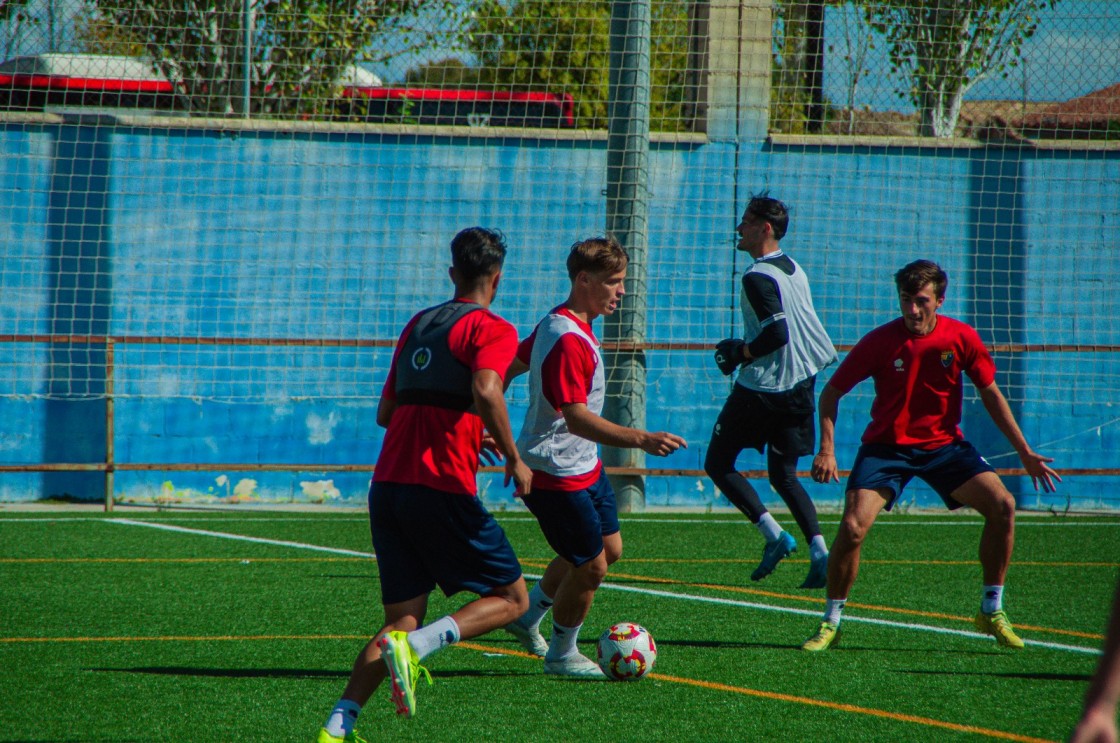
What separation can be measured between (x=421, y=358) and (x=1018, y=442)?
3.12 meters

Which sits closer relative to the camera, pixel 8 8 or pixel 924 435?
pixel 924 435

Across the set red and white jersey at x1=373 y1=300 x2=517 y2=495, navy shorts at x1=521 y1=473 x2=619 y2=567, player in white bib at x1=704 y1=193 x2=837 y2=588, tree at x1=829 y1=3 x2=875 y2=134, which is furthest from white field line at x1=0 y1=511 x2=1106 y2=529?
red and white jersey at x1=373 y1=300 x2=517 y2=495

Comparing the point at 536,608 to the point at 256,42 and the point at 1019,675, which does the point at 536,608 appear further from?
the point at 256,42

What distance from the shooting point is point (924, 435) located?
5918 mm

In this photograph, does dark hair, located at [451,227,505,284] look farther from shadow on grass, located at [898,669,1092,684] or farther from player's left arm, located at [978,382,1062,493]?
player's left arm, located at [978,382,1062,493]

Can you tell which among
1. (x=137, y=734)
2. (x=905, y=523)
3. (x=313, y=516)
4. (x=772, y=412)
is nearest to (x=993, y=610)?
(x=772, y=412)

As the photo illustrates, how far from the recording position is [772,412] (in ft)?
25.1

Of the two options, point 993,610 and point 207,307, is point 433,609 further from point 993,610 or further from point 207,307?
point 207,307

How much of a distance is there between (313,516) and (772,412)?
17.8 feet

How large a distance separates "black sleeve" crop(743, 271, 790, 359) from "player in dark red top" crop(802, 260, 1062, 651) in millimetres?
1278

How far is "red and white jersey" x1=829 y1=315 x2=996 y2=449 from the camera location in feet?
19.4

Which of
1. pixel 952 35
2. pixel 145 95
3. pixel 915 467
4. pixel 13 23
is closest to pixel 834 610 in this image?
pixel 915 467

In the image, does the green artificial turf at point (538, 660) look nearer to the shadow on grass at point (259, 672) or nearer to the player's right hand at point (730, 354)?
the shadow on grass at point (259, 672)

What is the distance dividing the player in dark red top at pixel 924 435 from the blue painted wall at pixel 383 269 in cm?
698
